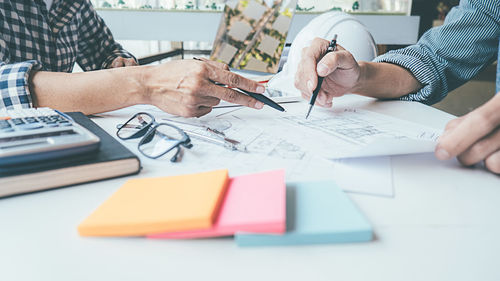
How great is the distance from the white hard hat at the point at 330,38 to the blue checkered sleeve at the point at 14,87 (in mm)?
623

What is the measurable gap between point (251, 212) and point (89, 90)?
58 centimetres

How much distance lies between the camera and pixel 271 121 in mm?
734

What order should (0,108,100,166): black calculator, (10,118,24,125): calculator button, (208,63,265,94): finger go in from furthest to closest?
1. (208,63,265,94): finger
2. (10,118,24,125): calculator button
3. (0,108,100,166): black calculator

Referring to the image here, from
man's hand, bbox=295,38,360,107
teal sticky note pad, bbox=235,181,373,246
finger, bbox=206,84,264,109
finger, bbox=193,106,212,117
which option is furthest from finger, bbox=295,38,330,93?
teal sticky note pad, bbox=235,181,373,246

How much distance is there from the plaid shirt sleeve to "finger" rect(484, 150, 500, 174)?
1272 millimetres

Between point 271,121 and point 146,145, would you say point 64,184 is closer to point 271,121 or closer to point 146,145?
point 146,145

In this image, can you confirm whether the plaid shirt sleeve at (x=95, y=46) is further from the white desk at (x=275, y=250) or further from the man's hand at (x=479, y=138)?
the man's hand at (x=479, y=138)

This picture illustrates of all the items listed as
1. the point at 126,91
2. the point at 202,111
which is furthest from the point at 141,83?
the point at 202,111

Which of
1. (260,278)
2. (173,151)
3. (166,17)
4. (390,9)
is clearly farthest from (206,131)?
(390,9)

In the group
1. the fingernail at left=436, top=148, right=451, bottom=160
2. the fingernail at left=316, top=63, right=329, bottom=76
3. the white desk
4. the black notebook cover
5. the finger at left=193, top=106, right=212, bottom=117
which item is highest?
the fingernail at left=316, top=63, right=329, bottom=76

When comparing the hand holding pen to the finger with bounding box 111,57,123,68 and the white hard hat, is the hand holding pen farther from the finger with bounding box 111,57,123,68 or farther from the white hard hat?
the finger with bounding box 111,57,123,68

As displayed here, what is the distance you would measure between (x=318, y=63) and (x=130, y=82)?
42 centimetres

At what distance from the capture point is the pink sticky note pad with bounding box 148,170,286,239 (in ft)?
1.02

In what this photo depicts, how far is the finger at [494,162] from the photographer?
466 millimetres
